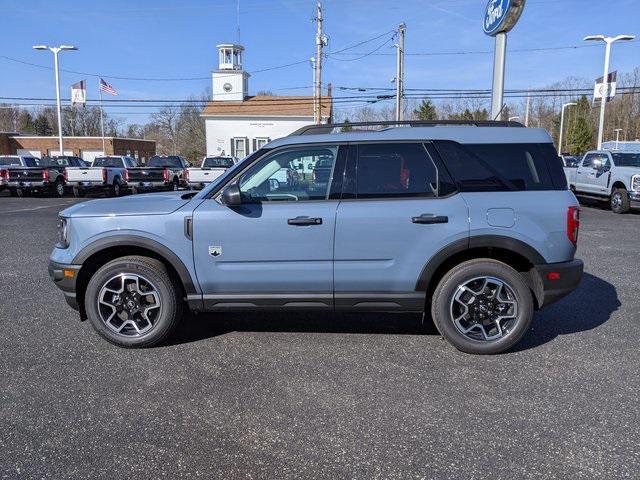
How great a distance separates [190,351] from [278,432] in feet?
5.02

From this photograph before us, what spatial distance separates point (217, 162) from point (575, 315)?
1920cm

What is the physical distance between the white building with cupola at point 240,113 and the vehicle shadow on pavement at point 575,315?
36.5 m

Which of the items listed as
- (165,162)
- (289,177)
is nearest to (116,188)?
(165,162)

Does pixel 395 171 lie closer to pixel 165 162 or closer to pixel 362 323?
pixel 362 323

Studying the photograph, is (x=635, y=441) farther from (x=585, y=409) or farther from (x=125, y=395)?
(x=125, y=395)

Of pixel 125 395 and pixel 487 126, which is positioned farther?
pixel 487 126

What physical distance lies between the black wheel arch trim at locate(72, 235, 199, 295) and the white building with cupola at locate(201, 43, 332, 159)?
122 feet

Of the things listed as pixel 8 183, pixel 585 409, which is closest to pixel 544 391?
pixel 585 409

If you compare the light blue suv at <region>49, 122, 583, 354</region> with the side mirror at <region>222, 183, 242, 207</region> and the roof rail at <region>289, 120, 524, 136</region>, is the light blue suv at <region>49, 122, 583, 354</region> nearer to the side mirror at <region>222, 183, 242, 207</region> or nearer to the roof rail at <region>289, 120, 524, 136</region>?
the side mirror at <region>222, 183, 242, 207</region>

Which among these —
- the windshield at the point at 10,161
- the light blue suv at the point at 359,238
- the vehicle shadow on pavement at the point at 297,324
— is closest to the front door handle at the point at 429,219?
the light blue suv at the point at 359,238

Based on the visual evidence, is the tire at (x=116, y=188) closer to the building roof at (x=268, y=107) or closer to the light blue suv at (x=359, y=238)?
the light blue suv at (x=359, y=238)

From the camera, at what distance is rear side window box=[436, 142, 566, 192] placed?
4.16m

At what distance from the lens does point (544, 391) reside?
11.7 ft

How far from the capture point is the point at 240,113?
1671 inches
